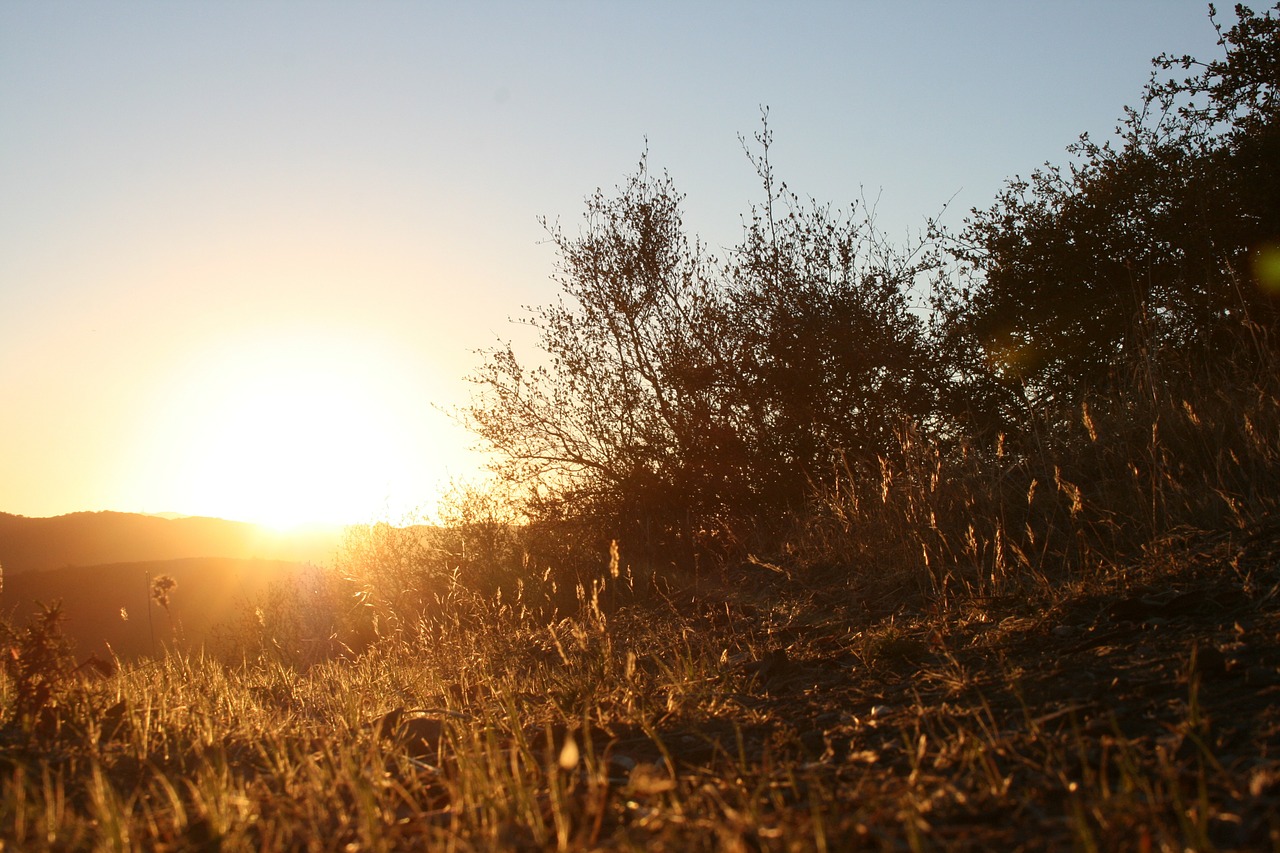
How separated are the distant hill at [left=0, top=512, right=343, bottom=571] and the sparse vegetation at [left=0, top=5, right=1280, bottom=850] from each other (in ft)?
58.9

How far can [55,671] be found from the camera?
11.6 ft

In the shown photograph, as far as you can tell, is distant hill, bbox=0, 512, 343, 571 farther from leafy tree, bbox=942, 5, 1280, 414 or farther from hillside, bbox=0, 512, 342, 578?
leafy tree, bbox=942, 5, 1280, 414

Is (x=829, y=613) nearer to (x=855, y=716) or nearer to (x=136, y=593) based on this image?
(x=855, y=716)

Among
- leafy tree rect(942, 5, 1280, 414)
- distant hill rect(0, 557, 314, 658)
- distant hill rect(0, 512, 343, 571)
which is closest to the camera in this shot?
leafy tree rect(942, 5, 1280, 414)

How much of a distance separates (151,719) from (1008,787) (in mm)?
3199

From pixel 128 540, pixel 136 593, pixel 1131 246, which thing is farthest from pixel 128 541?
pixel 1131 246

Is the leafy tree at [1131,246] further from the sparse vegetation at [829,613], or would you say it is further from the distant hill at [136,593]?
the distant hill at [136,593]

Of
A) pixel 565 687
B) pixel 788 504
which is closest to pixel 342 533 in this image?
pixel 788 504

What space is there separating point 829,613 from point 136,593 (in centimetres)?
2892

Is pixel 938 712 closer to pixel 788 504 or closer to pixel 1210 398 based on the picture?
pixel 1210 398

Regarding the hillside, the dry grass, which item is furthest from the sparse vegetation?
the hillside

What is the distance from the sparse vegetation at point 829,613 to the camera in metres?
1.94

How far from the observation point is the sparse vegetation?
6.37 ft

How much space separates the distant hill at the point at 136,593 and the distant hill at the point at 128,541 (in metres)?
1.01
